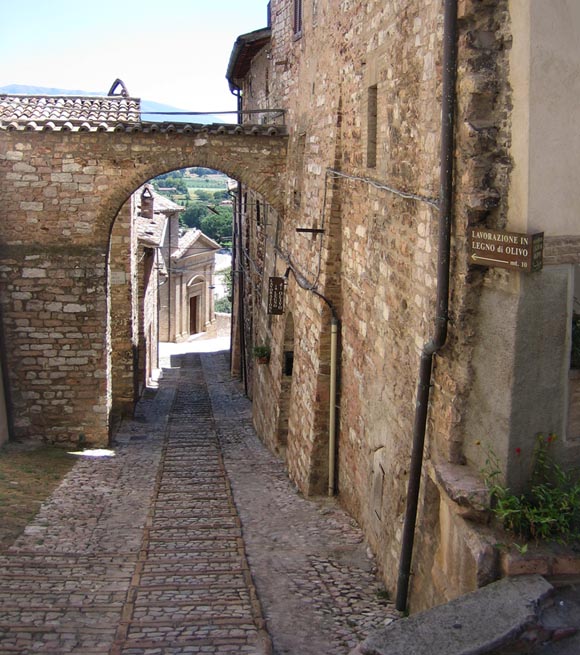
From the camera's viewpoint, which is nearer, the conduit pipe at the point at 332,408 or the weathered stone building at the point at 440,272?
the weathered stone building at the point at 440,272

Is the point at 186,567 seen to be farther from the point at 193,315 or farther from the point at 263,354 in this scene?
the point at 193,315

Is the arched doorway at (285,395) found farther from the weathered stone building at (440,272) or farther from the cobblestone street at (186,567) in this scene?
the weathered stone building at (440,272)

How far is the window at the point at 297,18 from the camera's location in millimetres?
12453

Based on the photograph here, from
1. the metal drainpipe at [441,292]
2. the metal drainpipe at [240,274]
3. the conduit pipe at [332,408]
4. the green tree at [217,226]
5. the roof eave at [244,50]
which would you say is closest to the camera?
the metal drainpipe at [441,292]

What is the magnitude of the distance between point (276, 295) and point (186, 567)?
612 cm

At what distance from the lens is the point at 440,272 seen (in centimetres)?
562

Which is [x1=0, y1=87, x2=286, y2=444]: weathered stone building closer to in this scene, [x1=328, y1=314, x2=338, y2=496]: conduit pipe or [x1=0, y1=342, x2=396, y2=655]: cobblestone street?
[x1=0, y1=342, x2=396, y2=655]: cobblestone street

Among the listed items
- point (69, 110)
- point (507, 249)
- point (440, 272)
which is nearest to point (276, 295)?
point (69, 110)

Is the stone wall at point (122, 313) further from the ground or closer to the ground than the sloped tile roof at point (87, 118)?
closer to the ground

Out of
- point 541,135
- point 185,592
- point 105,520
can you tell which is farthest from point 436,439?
point 105,520

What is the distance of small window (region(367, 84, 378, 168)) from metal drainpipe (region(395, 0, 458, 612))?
2824 millimetres

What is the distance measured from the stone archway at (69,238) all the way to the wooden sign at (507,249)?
29.2 ft

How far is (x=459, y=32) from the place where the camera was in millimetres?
5336

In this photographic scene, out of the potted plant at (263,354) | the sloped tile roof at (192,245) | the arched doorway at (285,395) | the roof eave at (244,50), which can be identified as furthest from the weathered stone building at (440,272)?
the sloped tile roof at (192,245)
